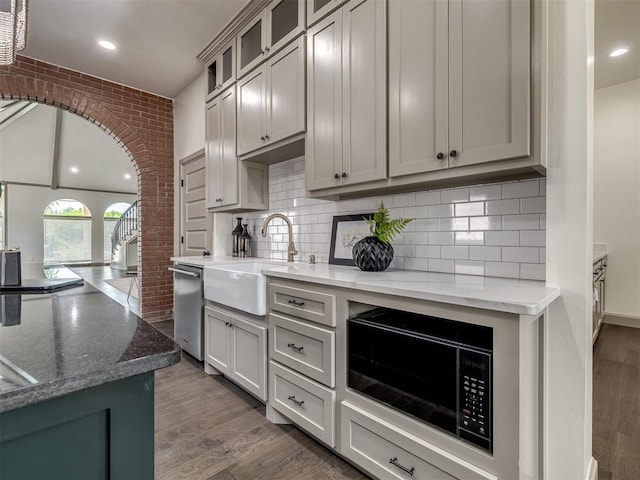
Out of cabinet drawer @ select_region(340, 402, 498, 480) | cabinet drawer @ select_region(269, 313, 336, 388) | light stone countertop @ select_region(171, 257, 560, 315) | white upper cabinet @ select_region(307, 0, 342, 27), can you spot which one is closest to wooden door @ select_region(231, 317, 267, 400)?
cabinet drawer @ select_region(269, 313, 336, 388)

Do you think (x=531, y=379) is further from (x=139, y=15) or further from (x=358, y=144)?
(x=139, y=15)

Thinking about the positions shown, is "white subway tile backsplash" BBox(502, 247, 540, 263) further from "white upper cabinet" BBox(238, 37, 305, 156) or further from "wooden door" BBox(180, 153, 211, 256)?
"wooden door" BBox(180, 153, 211, 256)

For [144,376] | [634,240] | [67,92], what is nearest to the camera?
[144,376]

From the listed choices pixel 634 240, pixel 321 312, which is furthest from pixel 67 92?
pixel 634 240

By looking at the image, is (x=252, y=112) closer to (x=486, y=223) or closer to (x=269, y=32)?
(x=269, y=32)

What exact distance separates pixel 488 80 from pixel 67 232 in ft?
44.3

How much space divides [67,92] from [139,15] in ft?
5.32

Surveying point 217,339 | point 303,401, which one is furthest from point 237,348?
point 303,401

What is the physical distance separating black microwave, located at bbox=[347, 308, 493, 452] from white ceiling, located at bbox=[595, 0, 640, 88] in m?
3.28

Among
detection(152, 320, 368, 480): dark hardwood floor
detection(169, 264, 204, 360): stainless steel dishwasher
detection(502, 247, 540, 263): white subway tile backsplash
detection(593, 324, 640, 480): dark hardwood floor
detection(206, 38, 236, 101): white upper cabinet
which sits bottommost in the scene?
detection(152, 320, 368, 480): dark hardwood floor

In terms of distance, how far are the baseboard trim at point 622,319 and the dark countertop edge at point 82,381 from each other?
544 centimetres

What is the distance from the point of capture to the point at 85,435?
58cm

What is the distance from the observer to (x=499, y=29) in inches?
51.6

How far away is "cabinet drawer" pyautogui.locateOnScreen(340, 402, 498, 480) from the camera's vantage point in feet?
3.89
